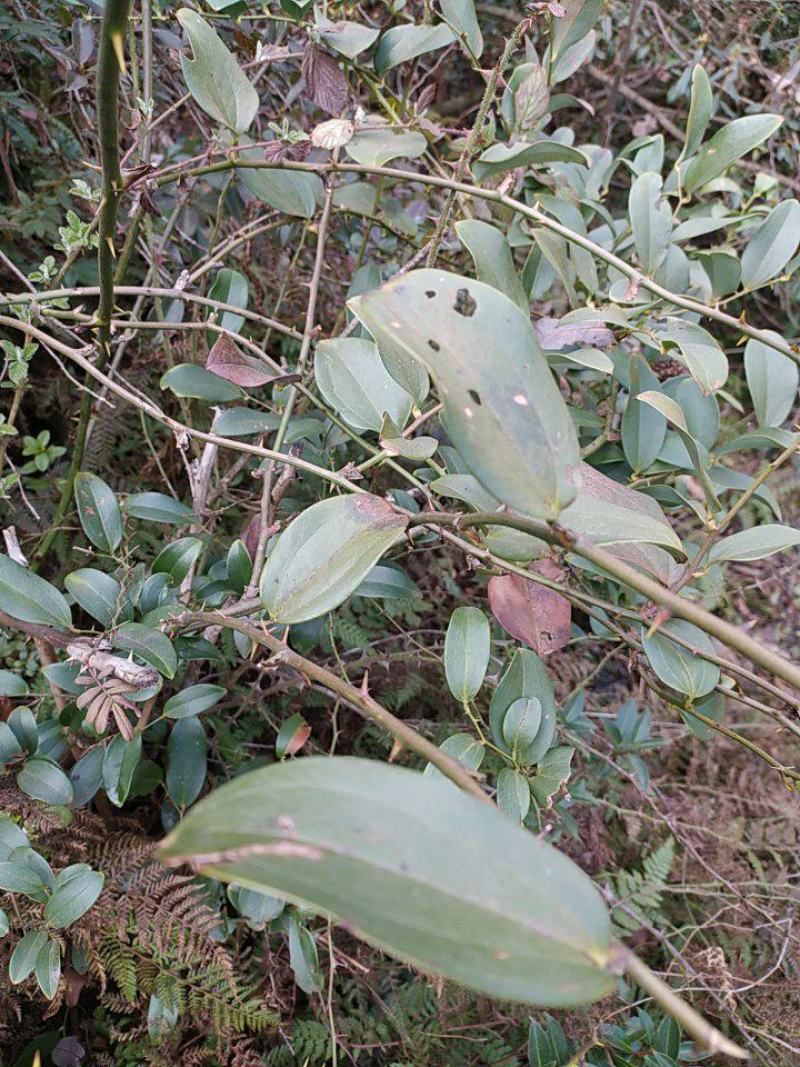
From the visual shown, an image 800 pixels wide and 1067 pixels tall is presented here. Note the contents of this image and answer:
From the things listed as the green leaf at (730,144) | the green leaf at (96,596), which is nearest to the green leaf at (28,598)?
the green leaf at (96,596)

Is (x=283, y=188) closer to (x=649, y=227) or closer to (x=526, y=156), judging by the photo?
(x=526, y=156)

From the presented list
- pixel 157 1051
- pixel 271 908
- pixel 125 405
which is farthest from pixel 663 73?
pixel 157 1051

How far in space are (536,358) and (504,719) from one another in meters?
0.35

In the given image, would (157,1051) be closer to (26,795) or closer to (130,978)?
(130,978)

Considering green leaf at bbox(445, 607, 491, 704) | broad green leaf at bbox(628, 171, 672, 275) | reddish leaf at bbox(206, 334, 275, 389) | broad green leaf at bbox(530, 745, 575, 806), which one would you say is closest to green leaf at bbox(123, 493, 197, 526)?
reddish leaf at bbox(206, 334, 275, 389)

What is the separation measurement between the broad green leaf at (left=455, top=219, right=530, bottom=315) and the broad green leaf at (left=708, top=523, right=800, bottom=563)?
0.85ft

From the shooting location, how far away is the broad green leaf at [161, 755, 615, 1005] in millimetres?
219

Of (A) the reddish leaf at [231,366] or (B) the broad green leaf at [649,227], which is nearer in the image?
(A) the reddish leaf at [231,366]

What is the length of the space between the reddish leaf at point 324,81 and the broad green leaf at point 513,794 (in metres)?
0.66

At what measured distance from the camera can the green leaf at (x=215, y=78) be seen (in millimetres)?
636

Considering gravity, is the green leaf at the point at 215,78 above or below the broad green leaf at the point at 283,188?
above

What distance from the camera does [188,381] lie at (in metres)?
0.70

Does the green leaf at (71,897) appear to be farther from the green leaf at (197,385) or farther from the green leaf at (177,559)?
the green leaf at (197,385)

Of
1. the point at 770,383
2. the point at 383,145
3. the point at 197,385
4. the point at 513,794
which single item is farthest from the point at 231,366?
the point at 770,383
